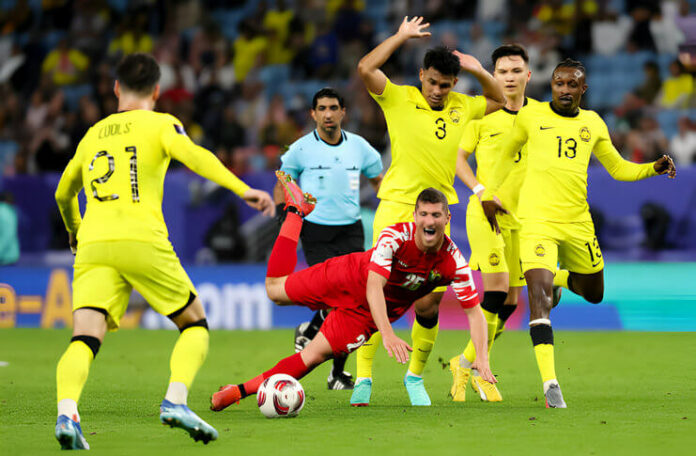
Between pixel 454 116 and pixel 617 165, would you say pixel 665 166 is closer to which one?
pixel 617 165

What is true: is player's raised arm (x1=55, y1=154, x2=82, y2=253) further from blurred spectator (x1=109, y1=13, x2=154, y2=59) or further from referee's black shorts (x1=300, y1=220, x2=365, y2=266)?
blurred spectator (x1=109, y1=13, x2=154, y2=59)

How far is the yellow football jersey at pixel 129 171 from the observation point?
596 cm

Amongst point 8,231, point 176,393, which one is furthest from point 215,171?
point 8,231

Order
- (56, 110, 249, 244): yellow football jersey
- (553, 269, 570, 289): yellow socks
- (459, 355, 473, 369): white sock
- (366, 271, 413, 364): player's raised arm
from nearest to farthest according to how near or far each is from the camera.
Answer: (56, 110, 249, 244): yellow football jersey → (366, 271, 413, 364): player's raised arm → (459, 355, 473, 369): white sock → (553, 269, 570, 289): yellow socks

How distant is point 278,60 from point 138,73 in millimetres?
13897

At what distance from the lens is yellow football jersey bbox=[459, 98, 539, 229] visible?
29.2 feet

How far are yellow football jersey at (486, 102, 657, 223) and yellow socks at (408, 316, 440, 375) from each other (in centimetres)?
109

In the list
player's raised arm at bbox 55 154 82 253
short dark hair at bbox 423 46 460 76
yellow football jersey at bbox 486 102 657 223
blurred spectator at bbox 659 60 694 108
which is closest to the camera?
player's raised arm at bbox 55 154 82 253

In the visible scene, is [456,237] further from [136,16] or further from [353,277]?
[136,16]

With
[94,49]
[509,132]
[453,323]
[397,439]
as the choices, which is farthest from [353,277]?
[94,49]

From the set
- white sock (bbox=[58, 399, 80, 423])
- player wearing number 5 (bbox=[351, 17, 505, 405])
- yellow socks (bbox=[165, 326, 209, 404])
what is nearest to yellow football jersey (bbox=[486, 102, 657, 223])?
player wearing number 5 (bbox=[351, 17, 505, 405])

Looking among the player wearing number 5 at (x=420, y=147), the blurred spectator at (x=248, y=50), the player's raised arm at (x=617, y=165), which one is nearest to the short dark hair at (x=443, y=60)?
the player wearing number 5 at (x=420, y=147)

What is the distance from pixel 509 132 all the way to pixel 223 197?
699 cm

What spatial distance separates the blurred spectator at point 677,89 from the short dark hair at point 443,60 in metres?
9.47
